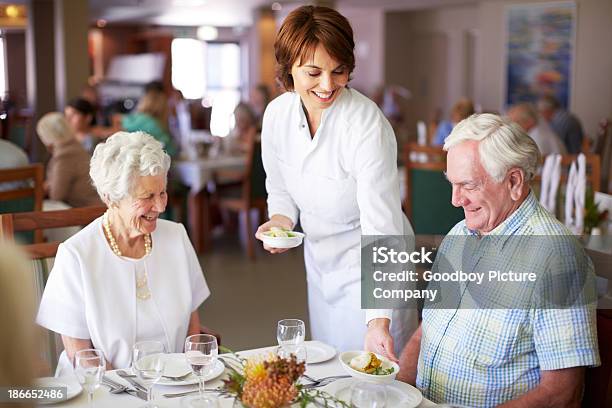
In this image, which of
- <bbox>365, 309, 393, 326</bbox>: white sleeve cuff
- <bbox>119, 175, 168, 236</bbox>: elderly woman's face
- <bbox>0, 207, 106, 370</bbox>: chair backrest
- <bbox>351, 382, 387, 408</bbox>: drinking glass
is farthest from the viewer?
<bbox>0, 207, 106, 370</bbox>: chair backrest

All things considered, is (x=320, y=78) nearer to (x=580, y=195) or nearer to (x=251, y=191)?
(x=580, y=195)

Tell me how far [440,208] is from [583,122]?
6.07 meters

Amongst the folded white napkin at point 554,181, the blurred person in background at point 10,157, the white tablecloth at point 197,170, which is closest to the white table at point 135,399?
the folded white napkin at point 554,181

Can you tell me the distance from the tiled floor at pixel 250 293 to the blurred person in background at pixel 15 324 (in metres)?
3.39

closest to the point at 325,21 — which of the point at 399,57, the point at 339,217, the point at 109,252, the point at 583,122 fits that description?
the point at 339,217

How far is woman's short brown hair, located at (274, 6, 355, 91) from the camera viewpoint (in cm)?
224

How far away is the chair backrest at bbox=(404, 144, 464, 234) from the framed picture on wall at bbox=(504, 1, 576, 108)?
609 centimetres

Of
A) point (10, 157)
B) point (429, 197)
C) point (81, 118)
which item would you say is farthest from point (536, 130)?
point (10, 157)

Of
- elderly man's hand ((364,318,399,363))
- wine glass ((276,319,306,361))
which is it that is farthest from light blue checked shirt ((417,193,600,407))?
wine glass ((276,319,306,361))

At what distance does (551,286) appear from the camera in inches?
73.0

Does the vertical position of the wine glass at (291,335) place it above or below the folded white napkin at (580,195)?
below

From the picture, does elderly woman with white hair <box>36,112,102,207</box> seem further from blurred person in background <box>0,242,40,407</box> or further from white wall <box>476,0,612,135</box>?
white wall <box>476,0,612,135</box>

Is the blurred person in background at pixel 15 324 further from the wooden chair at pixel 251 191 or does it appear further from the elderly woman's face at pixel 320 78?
the wooden chair at pixel 251 191

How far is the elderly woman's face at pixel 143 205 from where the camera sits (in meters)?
2.30
